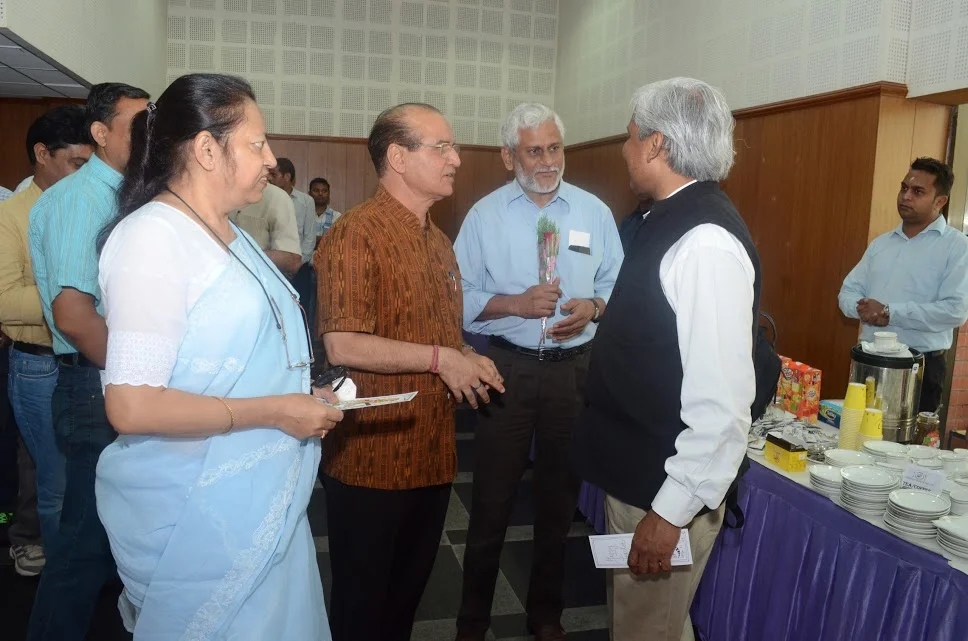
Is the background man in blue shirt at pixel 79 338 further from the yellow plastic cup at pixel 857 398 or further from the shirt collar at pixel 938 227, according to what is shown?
the shirt collar at pixel 938 227

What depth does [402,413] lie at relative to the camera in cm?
175

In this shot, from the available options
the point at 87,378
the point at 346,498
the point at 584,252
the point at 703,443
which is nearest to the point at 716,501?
the point at 703,443

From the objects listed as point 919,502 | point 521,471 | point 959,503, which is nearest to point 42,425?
point 521,471

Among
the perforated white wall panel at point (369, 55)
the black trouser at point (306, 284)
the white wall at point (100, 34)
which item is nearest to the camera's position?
the white wall at point (100, 34)

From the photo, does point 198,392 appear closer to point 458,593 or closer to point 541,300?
point 541,300

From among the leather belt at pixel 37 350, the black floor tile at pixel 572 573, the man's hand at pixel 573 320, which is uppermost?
the man's hand at pixel 573 320

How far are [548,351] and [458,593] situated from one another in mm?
1155

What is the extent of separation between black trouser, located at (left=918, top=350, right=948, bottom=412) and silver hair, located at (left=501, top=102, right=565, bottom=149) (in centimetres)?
249

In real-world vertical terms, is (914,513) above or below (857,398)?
below

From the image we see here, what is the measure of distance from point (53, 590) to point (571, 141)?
7.61 meters

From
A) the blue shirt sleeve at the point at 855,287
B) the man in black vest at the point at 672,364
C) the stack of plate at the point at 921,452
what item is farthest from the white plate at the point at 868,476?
the blue shirt sleeve at the point at 855,287

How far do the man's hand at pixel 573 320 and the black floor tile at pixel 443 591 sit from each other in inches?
46.8

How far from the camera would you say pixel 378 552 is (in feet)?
5.80

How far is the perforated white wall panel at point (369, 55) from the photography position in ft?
26.3
